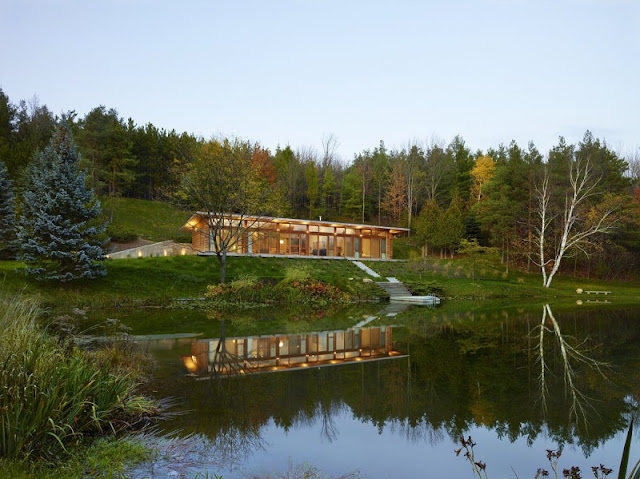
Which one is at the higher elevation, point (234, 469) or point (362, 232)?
point (362, 232)

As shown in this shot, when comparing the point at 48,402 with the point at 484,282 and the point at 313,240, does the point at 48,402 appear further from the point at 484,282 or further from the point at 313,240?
the point at 313,240

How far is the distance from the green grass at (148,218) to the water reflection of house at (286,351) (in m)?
26.3

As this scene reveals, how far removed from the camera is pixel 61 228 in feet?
58.3

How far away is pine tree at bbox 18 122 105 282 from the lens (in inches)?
690

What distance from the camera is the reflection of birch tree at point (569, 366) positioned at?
5717 mm

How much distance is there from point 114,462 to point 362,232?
108ft

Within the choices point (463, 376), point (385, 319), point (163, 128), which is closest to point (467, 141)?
point (163, 128)

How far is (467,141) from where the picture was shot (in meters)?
55.8

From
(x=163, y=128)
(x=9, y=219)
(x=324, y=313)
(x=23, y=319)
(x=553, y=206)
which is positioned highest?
(x=163, y=128)

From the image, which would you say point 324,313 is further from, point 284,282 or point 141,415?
point 141,415

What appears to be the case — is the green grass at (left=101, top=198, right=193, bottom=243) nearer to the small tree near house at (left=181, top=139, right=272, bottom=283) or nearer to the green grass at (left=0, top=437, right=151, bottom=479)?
the small tree near house at (left=181, top=139, right=272, bottom=283)

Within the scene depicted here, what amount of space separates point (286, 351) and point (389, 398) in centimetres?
368

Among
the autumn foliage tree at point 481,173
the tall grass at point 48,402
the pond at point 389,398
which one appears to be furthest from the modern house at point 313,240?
the tall grass at point 48,402

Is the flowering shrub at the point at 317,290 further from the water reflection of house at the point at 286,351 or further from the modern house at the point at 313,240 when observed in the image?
the water reflection of house at the point at 286,351
